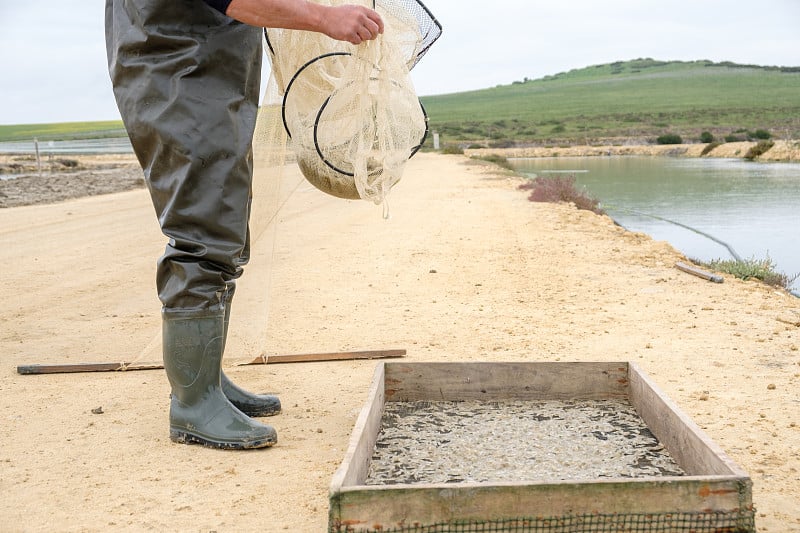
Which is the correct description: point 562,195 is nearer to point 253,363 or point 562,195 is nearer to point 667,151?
point 253,363

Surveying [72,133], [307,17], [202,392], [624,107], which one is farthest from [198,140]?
[72,133]

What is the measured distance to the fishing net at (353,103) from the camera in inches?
129

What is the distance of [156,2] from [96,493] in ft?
5.12

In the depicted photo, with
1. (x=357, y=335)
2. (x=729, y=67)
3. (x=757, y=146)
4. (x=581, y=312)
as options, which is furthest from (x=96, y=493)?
(x=729, y=67)

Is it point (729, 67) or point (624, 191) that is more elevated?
point (729, 67)

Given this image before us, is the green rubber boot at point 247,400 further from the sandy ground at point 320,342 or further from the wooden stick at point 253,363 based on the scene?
the wooden stick at point 253,363

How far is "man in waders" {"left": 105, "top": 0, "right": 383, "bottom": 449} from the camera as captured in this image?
113 inches

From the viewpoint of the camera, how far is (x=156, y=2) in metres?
2.85

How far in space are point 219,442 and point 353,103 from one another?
1.34 meters

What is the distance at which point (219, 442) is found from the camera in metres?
3.08

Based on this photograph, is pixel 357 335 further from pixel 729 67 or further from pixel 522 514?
pixel 729 67

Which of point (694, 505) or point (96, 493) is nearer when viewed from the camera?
point (694, 505)

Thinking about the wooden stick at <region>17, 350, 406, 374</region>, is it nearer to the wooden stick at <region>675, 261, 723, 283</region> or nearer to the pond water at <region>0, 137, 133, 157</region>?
the wooden stick at <region>675, 261, 723, 283</region>

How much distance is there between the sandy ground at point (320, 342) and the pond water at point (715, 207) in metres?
1.59
